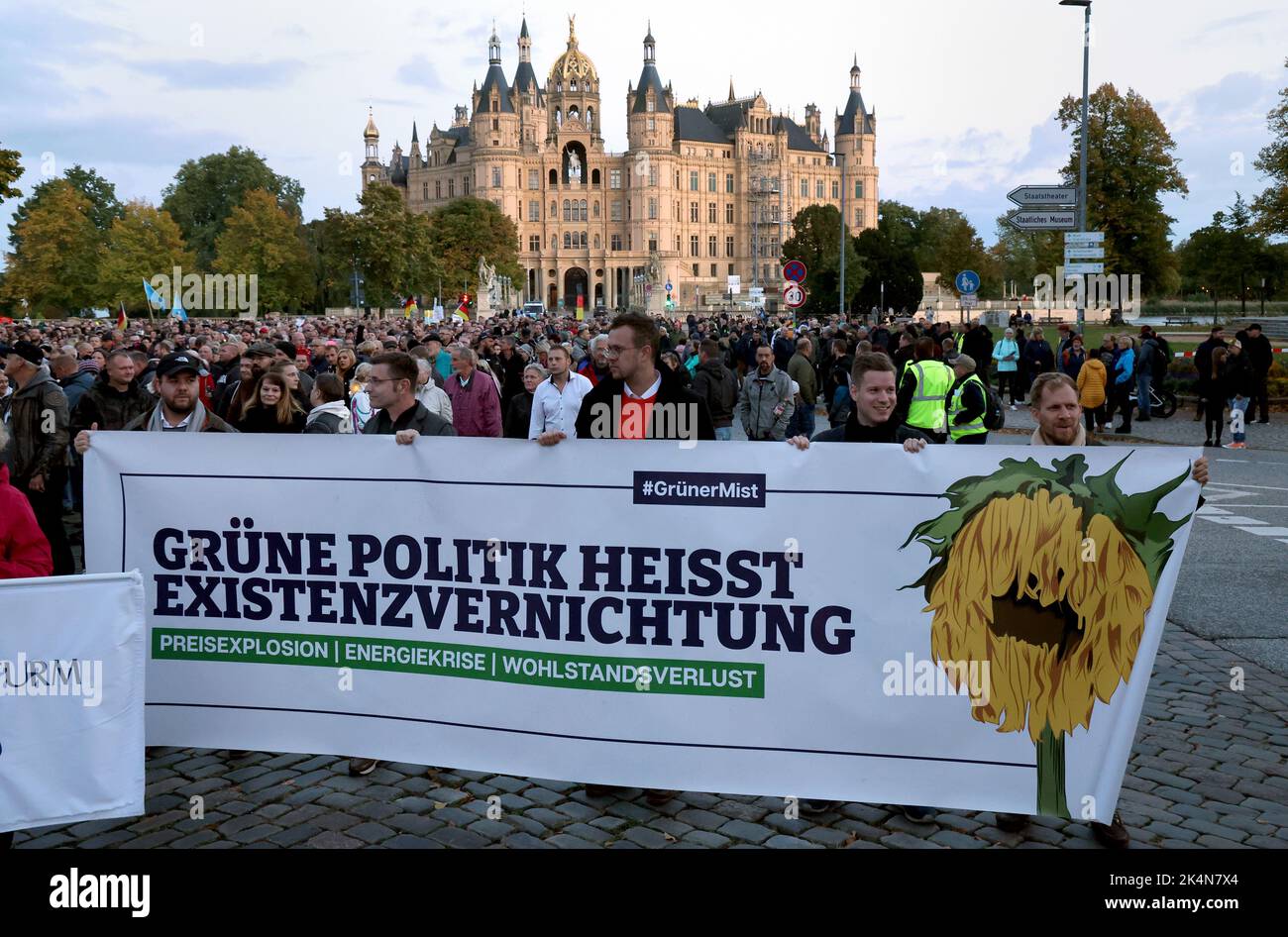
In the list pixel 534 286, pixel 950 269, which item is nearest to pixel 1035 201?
pixel 950 269

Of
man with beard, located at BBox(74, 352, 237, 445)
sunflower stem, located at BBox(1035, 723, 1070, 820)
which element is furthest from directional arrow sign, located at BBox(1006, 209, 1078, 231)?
sunflower stem, located at BBox(1035, 723, 1070, 820)

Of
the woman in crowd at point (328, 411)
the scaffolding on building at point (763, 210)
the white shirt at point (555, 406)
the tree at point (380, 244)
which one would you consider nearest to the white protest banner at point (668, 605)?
the woman in crowd at point (328, 411)

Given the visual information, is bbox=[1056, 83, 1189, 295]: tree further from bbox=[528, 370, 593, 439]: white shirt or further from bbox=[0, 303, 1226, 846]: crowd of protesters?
bbox=[528, 370, 593, 439]: white shirt

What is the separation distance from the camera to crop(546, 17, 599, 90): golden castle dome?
158m

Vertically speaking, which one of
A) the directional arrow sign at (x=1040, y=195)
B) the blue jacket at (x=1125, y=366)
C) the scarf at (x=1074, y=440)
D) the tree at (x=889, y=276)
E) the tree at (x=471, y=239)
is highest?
the tree at (x=471, y=239)

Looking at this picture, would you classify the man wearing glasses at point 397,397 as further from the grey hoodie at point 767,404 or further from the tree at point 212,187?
the tree at point 212,187

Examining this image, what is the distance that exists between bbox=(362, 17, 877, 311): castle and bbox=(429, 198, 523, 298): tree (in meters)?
28.3

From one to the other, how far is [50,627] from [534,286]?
515ft

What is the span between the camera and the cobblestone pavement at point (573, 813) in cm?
468

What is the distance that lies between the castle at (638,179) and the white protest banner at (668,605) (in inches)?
5766

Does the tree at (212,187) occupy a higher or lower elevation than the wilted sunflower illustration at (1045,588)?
higher

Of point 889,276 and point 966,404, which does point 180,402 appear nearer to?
point 966,404

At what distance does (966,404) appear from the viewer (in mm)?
10820
